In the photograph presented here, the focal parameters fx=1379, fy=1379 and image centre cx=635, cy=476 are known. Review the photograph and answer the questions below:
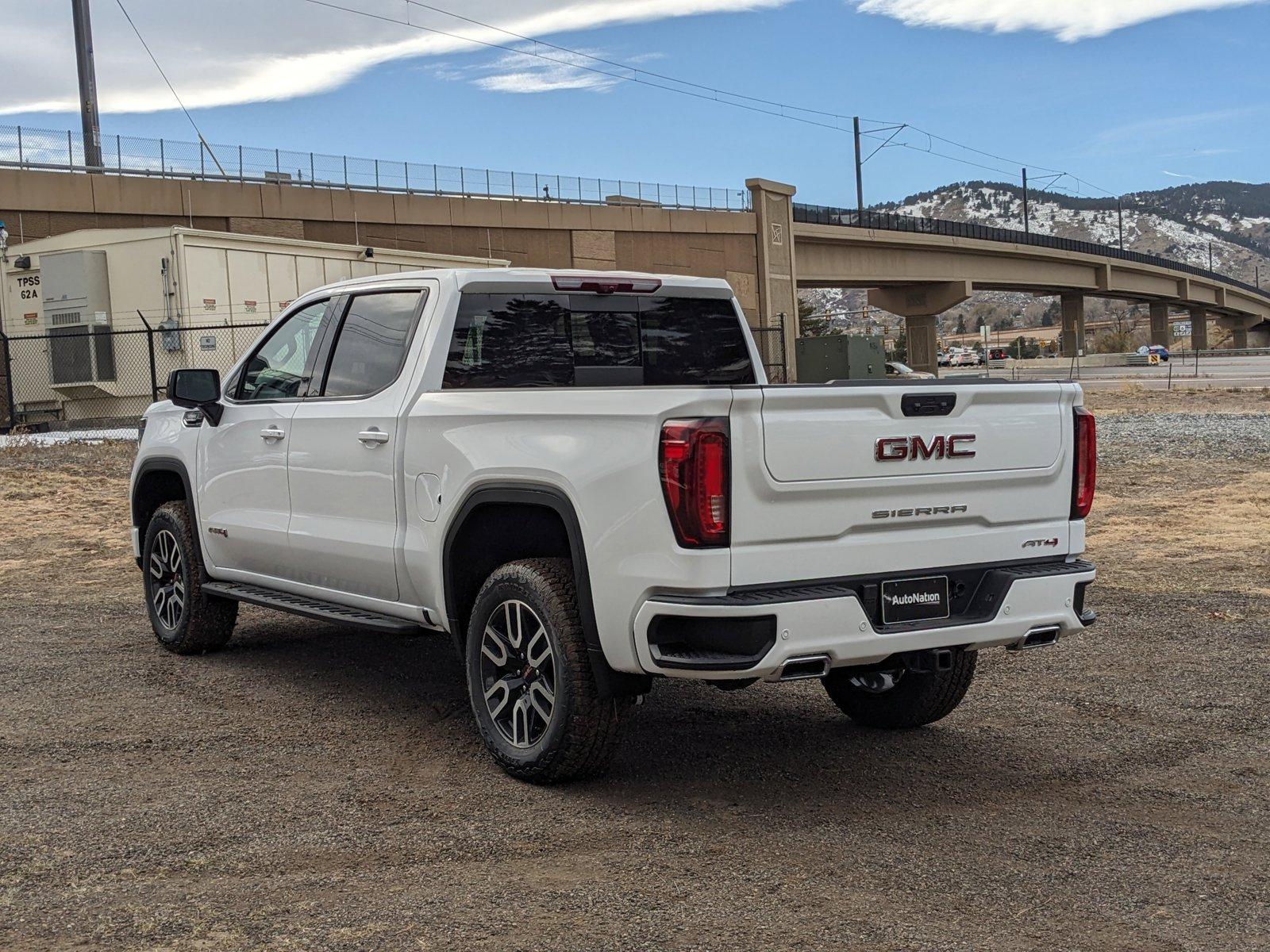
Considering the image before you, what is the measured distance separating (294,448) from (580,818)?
8.75 feet

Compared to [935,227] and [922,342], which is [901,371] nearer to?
[935,227]

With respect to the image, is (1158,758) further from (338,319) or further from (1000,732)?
(338,319)

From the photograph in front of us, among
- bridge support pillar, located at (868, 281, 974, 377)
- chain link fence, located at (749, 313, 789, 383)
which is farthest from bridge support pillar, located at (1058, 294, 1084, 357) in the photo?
chain link fence, located at (749, 313, 789, 383)

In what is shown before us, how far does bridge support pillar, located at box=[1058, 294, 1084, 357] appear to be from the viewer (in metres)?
105

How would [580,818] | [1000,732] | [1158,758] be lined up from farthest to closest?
[1000,732] < [1158,758] < [580,818]

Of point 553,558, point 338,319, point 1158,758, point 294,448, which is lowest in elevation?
point 1158,758

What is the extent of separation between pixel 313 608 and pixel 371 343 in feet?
4.30

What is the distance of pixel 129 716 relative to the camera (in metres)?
6.63

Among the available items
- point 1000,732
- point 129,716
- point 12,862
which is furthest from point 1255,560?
point 12,862

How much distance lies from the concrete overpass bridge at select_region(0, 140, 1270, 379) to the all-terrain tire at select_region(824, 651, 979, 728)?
19.9 m

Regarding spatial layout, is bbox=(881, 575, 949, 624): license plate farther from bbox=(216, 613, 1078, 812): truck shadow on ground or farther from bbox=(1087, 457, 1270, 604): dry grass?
bbox=(1087, 457, 1270, 604): dry grass

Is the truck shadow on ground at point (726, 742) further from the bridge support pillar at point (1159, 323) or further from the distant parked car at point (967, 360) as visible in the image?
the bridge support pillar at point (1159, 323)

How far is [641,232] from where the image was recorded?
52.9 m

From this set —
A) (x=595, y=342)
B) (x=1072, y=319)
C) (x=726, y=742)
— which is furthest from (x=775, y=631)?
(x=1072, y=319)
